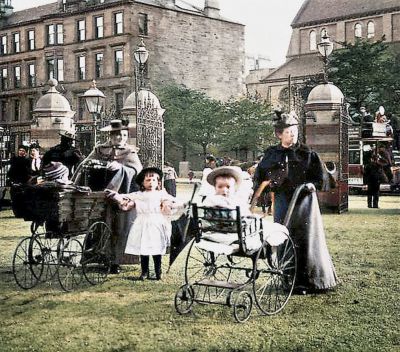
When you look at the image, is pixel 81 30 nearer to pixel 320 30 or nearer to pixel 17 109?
pixel 17 109

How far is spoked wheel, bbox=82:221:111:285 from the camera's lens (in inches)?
321

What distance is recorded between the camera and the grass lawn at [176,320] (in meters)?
5.30

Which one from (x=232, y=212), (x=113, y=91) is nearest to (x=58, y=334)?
(x=232, y=212)

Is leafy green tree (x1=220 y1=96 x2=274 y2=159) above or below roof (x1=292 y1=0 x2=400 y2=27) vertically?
below

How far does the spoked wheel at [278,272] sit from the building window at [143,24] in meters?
44.9

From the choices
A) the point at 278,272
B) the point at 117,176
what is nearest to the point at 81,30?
the point at 117,176

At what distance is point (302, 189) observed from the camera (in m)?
7.05

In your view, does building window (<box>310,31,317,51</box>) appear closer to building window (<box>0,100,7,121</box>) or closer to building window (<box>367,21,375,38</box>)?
building window (<box>367,21,375,38</box>)

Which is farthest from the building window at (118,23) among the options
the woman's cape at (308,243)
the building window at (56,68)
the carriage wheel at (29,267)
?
the woman's cape at (308,243)

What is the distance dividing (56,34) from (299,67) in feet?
70.4

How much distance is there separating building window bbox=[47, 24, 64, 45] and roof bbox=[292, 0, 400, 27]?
21.8 m

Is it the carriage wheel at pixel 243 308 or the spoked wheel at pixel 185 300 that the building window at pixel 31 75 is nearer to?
the spoked wheel at pixel 185 300

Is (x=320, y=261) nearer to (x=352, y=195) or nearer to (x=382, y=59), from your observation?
(x=352, y=195)

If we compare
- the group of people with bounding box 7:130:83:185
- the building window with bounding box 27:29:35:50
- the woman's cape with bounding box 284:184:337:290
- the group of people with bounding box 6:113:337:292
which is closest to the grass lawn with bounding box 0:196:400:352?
the woman's cape with bounding box 284:184:337:290
